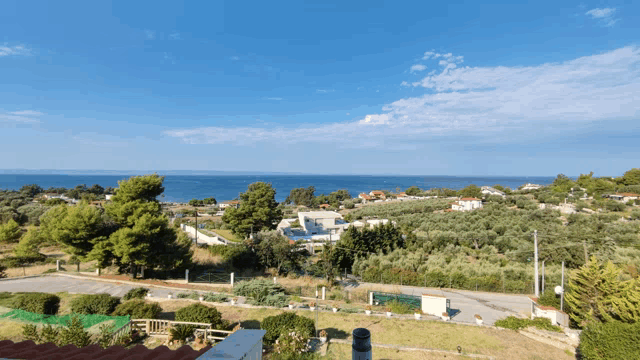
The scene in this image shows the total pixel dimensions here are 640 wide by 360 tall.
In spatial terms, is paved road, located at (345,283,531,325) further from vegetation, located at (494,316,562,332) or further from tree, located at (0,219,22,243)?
tree, located at (0,219,22,243)

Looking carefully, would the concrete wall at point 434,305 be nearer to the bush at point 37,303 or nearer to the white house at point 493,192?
the bush at point 37,303

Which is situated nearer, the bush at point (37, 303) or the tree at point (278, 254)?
the bush at point (37, 303)

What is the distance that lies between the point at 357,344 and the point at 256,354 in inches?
42.9

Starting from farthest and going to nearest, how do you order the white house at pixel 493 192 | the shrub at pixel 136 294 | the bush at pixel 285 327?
the white house at pixel 493 192, the shrub at pixel 136 294, the bush at pixel 285 327

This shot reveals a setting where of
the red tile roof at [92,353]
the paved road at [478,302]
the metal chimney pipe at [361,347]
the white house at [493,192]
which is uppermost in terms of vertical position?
the metal chimney pipe at [361,347]

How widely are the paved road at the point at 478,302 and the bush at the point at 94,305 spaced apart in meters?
13.9

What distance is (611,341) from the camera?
8344mm

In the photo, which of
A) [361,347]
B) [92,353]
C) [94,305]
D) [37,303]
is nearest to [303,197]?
[37,303]

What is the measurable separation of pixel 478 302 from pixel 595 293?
23.1 ft

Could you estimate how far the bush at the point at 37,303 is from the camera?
12.7m

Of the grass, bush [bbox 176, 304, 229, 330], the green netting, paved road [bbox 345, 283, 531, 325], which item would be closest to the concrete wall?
paved road [bbox 345, 283, 531, 325]

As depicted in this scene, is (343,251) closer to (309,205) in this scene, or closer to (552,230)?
(552,230)

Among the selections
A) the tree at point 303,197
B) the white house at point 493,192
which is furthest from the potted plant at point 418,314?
the tree at point 303,197

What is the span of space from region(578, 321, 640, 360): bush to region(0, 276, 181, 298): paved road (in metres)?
18.1
